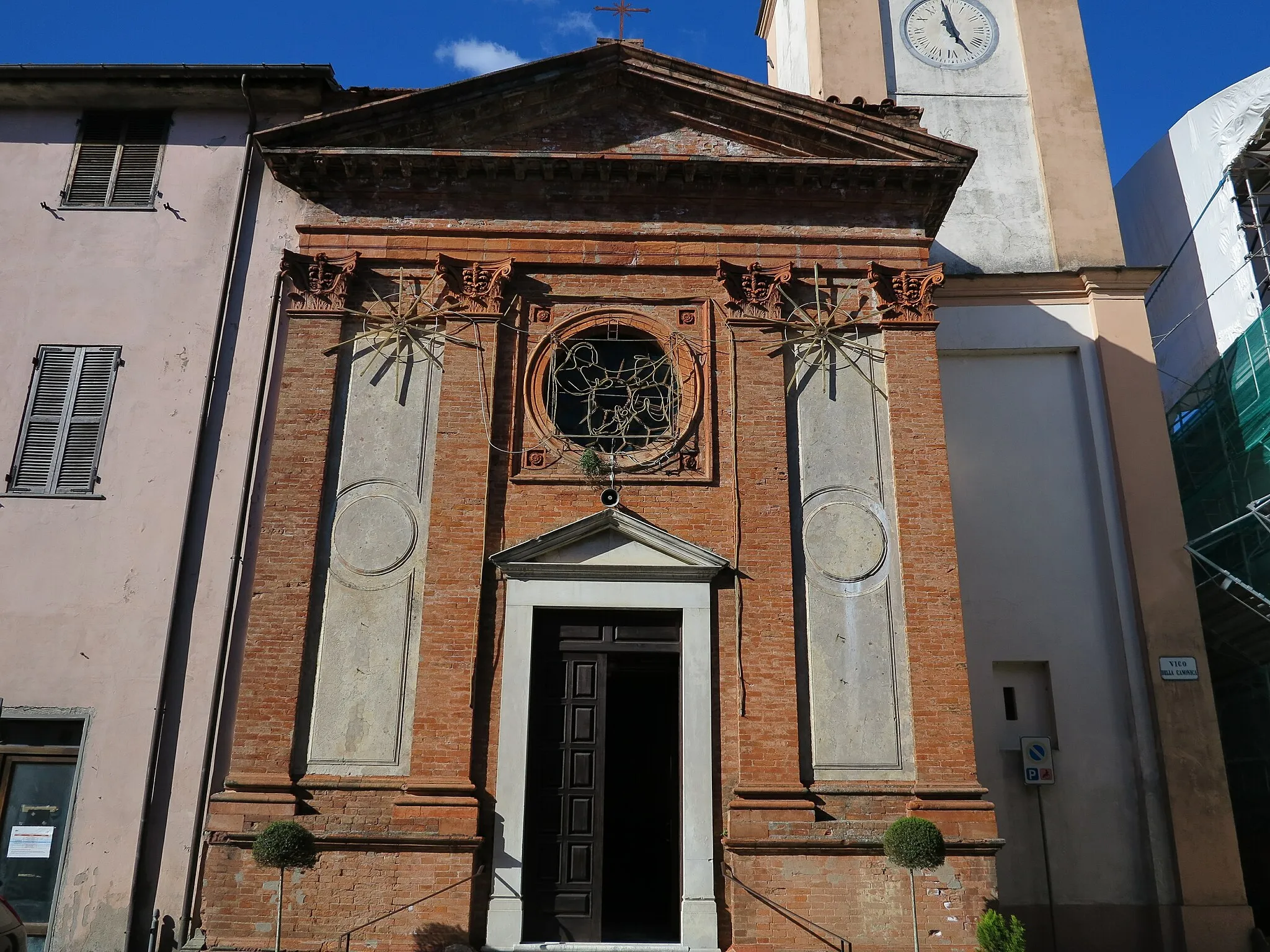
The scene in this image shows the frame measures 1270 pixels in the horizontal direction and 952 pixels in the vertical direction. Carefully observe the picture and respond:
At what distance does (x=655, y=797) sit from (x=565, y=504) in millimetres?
4517

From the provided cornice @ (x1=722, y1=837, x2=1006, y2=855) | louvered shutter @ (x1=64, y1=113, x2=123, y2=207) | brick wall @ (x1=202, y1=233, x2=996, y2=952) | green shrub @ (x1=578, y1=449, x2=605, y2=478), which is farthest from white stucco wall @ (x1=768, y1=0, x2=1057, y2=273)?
louvered shutter @ (x1=64, y1=113, x2=123, y2=207)

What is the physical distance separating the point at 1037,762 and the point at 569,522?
21.5 ft

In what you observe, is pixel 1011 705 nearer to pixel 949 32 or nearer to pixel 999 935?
pixel 999 935

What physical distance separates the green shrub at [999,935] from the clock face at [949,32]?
519 inches

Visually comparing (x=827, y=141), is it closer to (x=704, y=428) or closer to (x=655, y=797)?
(x=704, y=428)

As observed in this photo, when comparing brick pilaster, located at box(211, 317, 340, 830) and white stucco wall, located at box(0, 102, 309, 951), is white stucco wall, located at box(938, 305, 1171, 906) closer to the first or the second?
brick pilaster, located at box(211, 317, 340, 830)

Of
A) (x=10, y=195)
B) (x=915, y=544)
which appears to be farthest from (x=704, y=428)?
(x=10, y=195)

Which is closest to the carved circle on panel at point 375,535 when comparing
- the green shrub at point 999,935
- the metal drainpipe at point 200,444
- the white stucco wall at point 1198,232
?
the metal drainpipe at point 200,444

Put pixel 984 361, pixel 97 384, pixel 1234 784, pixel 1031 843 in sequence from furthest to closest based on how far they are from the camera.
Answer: pixel 1234 784 < pixel 984 361 < pixel 1031 843 < pixel 97 384

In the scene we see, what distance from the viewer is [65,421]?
11602 mm

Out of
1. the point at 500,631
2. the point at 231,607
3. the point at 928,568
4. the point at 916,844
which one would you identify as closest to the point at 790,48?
the point at 928,568

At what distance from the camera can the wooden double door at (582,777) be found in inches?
394

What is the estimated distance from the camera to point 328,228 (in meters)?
12.0

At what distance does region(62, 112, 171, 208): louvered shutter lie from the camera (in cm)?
1269
